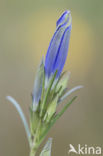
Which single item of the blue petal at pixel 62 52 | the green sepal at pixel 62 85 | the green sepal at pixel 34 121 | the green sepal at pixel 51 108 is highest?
the blue petal at pixel 62 52

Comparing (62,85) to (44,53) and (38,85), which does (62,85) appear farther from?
(44,53)

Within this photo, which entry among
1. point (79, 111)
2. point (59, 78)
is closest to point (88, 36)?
point (79, 111)

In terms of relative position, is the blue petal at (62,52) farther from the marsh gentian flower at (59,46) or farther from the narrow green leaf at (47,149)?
the narrow green leaf at (47,149)

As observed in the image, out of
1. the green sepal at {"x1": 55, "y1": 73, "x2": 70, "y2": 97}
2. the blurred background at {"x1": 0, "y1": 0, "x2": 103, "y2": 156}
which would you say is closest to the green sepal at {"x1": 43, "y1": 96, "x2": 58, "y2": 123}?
the green sepal at {"x1": 55, "y1": 73, "x2": 70, "y2": 97}

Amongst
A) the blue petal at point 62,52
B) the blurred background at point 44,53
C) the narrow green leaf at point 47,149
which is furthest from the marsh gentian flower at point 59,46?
the blurred background at point 44,53

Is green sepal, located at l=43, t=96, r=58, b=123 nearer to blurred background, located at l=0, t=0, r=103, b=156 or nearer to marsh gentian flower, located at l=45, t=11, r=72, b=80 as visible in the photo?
marsh gentian flower, located at l=45, t=11, r=72, b=80

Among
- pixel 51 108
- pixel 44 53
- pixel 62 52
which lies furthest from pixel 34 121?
pixel 44 53

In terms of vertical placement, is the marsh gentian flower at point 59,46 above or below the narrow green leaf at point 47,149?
above
